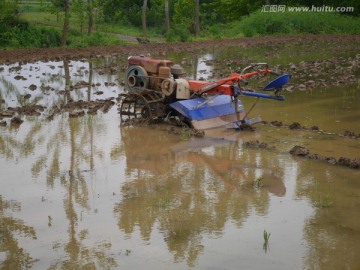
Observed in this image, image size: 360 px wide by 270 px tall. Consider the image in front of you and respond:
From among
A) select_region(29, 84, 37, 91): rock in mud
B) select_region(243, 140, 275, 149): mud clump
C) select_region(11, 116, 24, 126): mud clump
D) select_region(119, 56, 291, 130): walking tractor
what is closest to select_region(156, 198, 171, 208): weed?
select_region(243, 140, 275, 149): mud clump

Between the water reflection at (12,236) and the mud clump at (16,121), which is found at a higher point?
the water reflection at (12,236)

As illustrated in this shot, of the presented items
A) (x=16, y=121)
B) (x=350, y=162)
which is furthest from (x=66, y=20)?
(x=350, y=162)

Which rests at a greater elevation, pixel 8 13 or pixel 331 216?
pixel 8 13

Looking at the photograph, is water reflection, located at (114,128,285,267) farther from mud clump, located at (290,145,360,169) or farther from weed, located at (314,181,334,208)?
mud clump, located at (290,145,360,169)

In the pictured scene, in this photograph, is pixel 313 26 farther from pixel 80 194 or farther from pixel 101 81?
pixel 80 194

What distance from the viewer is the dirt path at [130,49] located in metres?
24.5

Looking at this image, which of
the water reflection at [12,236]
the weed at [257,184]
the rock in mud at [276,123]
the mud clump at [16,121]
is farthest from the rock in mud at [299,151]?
the mud clump at [16,121]

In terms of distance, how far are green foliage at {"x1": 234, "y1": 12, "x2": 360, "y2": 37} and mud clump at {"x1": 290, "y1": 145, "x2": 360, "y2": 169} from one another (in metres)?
30.7

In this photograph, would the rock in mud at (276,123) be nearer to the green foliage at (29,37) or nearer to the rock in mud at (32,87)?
the rock in mud at (32,87)

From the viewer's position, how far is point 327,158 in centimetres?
913

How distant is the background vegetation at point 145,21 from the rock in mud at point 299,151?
22.9 metres

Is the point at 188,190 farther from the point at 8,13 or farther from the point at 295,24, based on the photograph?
the point at 295,24

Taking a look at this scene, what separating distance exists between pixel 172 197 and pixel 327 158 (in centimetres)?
281

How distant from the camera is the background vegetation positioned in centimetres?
3228
